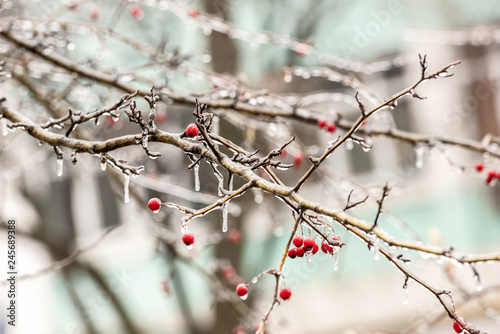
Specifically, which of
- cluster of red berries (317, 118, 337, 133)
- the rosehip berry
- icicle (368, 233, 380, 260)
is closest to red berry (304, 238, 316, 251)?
icicle (368, 233, 380, 260)

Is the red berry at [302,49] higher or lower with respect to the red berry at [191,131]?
higher

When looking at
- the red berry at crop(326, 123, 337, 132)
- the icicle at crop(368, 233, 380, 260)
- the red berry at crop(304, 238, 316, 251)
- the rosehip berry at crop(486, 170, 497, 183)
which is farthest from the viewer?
the red berry at crop(326, 123, 337, 132)

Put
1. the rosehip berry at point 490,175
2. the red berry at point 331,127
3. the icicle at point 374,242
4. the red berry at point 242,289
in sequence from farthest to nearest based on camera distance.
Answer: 1. the red berry at point 331,127
2. the rosehip berry at point 490,175
3. the red berry at point 242,289
4. the icicle at point 374,242

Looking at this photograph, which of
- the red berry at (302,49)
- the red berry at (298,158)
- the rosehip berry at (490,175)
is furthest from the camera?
the red berry at (302,49)

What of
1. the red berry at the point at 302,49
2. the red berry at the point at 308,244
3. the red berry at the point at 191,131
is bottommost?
the red berry at the point at 308,244

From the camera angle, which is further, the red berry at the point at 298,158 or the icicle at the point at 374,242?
the red berry at the point at 298,158

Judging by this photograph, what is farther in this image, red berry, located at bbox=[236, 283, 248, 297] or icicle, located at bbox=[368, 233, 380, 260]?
red berry, located at bbox=[236, 283, 248, 297]

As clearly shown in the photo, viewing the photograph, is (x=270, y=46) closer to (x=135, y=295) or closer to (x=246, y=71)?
(x=246, y=71)

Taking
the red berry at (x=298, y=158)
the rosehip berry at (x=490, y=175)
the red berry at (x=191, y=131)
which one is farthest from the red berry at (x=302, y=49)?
the red berry at (x=191, y=131)

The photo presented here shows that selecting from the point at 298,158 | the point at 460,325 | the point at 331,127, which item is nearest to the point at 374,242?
the point at 460,325

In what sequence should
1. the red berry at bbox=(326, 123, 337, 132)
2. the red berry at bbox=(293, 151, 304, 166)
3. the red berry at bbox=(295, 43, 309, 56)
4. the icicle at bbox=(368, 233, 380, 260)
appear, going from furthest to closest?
the red berry at bbox=(295, 43, 309, 56) → the red berry at bbox=(293, 151, 304, 166) → the red berry at bbox=(326, 123, 337, 132) → the icicle at bbox=(368, 233, 380, 260)

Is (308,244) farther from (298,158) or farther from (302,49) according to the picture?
(302,49)

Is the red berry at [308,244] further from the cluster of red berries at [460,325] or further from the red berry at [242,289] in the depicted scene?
the cluster of red berries at [460,325]

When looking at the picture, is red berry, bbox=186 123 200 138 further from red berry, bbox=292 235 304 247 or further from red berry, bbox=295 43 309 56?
red berry, bbox=295 43 309 56
